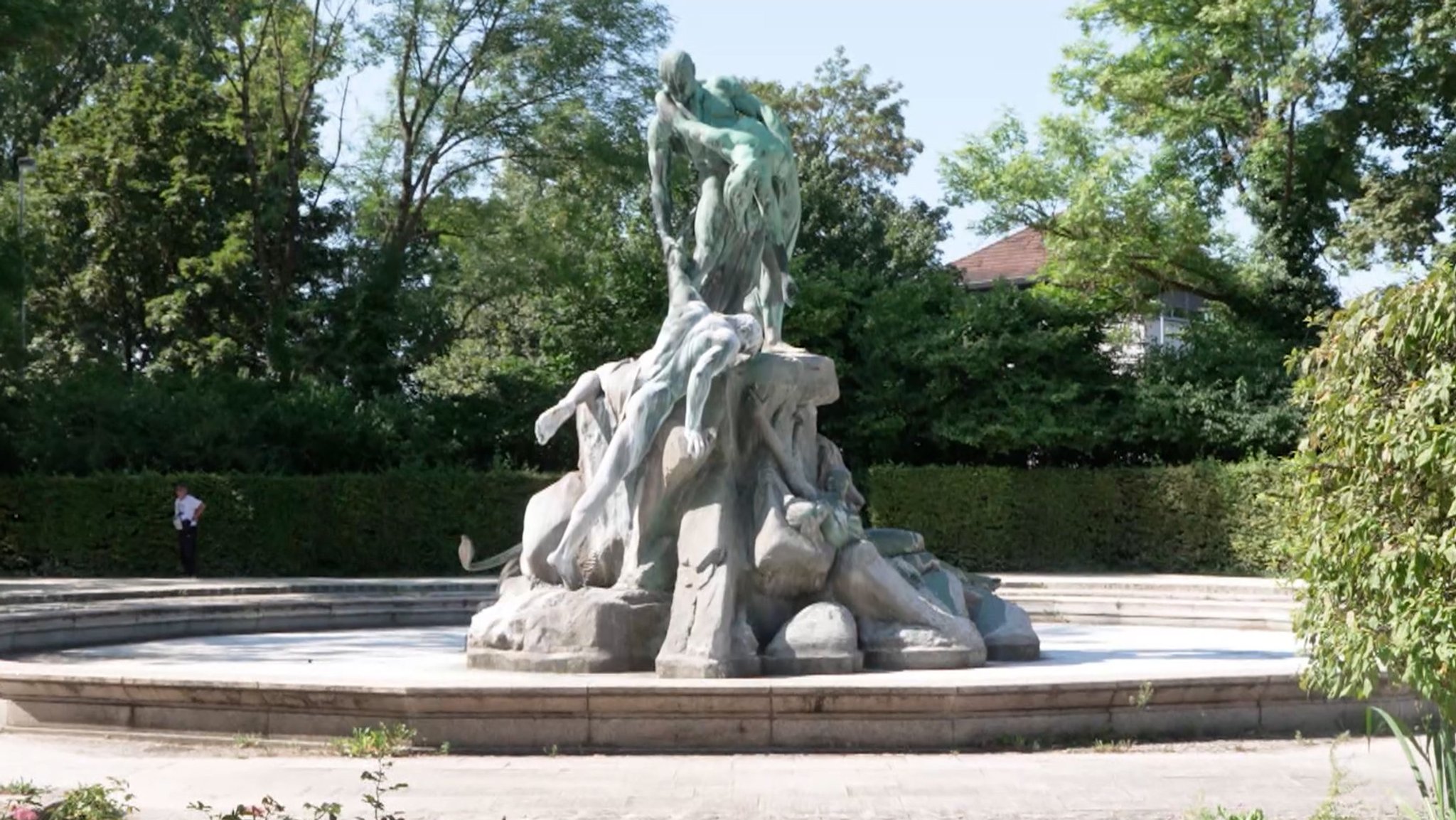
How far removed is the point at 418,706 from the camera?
10648mm

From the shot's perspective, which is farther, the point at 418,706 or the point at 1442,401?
the point at 418,706

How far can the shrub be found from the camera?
21.2 ft

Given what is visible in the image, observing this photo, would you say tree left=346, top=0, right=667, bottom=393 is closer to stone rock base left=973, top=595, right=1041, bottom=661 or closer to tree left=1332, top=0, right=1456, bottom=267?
tree left=1332, top=0, right=1456, bottom=267

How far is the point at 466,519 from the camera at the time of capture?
29.9 metres

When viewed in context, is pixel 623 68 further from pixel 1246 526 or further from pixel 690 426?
pixel 690 426

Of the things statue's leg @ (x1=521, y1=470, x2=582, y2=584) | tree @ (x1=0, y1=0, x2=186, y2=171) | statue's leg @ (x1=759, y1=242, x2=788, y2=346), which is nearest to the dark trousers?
tree @ (x1=0, y1=0, x2=186, y2=171)

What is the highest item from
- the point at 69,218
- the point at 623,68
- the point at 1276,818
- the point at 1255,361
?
the point at 623,68

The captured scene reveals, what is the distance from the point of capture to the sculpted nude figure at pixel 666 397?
13.2m

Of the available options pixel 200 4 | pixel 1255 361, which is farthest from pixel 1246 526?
pixel 200 4

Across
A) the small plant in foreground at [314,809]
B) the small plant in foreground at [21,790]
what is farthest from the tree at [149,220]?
the small plant in foreground at [314,809]

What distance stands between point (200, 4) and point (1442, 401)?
3191cm

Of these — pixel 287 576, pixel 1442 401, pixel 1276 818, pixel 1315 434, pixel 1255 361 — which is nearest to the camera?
pixel 1442 401

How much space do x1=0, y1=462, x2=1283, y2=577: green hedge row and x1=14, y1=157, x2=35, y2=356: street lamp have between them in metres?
3.02

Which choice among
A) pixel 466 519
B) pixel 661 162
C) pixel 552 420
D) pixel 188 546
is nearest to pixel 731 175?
pixel 661 162
